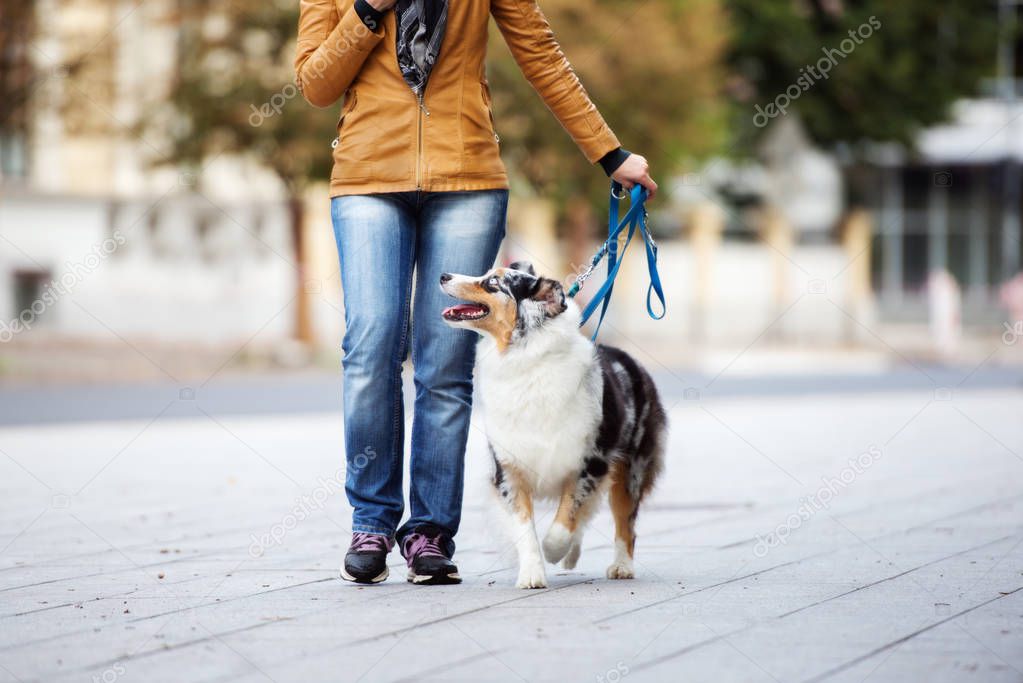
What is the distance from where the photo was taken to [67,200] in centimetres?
3198

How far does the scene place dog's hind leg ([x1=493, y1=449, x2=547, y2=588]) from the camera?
5.34m

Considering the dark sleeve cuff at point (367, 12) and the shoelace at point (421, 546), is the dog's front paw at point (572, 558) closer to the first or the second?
the shoelace at point (421, 546)

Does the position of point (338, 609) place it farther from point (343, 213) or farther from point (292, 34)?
point (292, 34)

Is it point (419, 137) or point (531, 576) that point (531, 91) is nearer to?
point (419, 137)

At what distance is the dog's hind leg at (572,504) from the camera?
5.48m

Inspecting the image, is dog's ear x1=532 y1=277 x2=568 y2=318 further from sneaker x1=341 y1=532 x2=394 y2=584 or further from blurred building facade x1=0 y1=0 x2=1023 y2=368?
blurred building facade x1=0 y1=0 x2=1023 y2=368

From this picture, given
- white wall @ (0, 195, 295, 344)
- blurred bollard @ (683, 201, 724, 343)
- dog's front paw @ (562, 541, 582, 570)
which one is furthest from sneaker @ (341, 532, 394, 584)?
blurred bollard @ (683, 201, 724, 343)

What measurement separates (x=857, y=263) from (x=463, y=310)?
39058mm

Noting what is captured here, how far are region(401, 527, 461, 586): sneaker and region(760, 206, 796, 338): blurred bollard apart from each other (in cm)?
3097

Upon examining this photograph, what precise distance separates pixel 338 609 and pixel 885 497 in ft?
14.2

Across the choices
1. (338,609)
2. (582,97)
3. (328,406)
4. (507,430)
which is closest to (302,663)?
(338,609)

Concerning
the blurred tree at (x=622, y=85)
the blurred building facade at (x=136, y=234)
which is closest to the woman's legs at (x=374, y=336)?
the blurred tree at (x=622, y=85)

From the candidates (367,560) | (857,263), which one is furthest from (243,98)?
(857,263)

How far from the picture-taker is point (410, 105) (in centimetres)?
554
